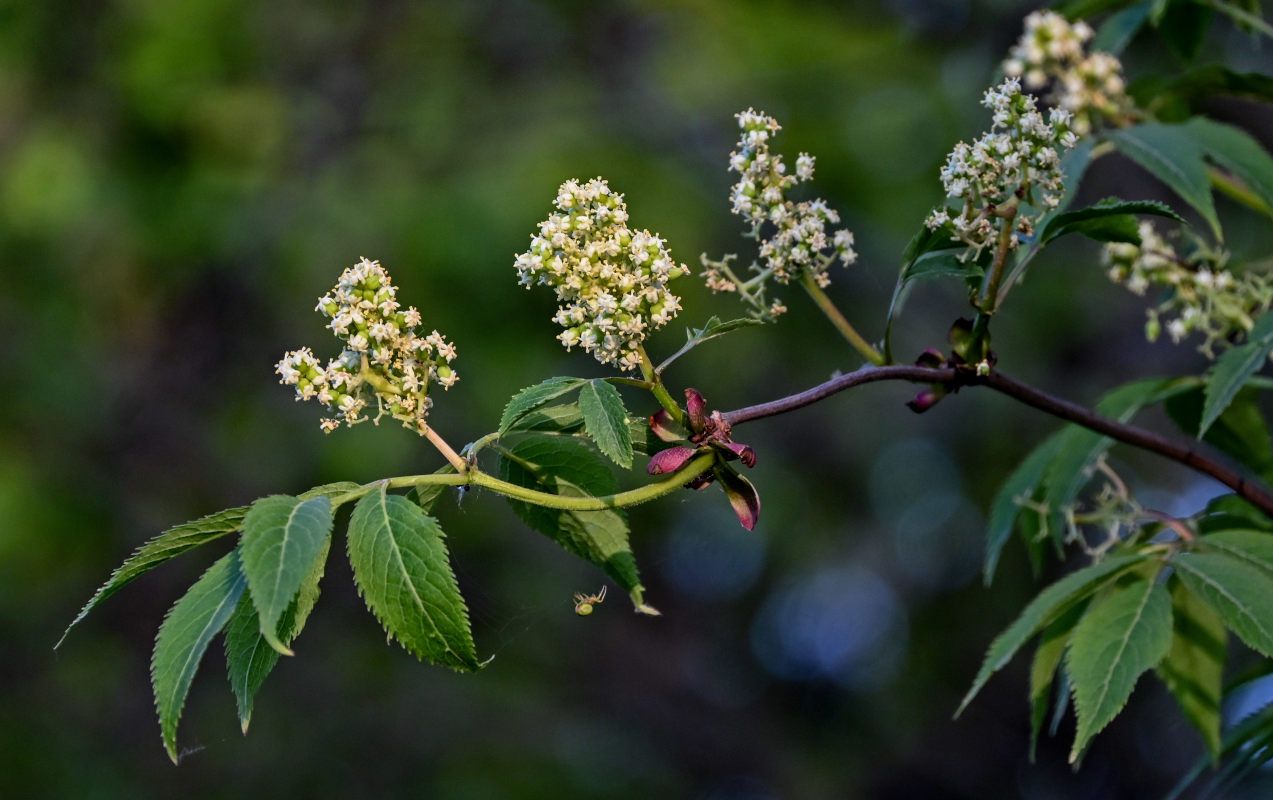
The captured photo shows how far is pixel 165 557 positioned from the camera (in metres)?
0.92

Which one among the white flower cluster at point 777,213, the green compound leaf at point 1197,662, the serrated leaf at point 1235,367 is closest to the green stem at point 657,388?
the white flower cluster at point 777,213

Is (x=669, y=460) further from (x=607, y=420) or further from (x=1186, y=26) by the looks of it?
(x=1186, y=26)

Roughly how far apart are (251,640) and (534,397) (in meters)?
0.29

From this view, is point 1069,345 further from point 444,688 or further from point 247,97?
point 247,97

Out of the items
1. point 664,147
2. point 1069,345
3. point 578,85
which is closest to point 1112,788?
point 1069,345

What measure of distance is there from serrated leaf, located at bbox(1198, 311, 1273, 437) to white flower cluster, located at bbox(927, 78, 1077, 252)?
0.28 metres

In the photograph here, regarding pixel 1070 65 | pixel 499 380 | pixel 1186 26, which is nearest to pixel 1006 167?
pixel 1070 65

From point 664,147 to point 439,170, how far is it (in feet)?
3.33

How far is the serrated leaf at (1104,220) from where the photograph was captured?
1000 millimetres

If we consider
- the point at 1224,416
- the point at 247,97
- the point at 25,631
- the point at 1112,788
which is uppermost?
the point at 247,97

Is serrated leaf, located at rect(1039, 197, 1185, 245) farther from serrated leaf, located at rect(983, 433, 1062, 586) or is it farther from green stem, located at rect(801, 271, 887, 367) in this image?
serrated leaf, located at rect(983, 433, 1062, 586)

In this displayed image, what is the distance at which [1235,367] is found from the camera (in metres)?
1.20

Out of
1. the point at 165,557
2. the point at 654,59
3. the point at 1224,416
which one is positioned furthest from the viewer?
the point at 654,59

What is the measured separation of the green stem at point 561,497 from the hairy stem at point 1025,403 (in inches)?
2.1
